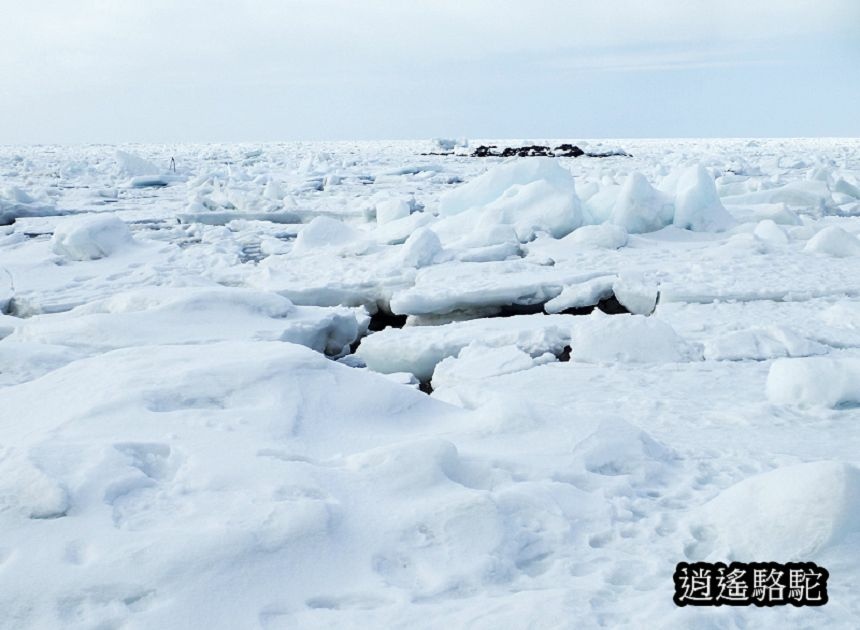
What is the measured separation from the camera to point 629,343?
13.8ft

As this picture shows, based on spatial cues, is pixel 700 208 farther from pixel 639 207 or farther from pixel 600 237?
pixel 600 237

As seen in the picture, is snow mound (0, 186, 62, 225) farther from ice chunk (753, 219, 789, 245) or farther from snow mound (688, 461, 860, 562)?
snow mound (688, 461, 860, 562)

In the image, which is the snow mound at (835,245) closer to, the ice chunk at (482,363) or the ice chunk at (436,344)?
the ice chunk at (436,344)

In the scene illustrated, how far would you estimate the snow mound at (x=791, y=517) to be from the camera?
1921mm

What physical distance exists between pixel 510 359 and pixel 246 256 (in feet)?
16.4

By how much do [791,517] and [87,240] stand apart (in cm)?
724

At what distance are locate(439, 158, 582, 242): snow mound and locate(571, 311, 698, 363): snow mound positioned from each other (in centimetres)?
407

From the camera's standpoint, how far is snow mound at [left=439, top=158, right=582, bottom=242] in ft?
27.9

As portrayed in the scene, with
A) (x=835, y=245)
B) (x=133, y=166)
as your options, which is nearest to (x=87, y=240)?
(x=835, y=245)

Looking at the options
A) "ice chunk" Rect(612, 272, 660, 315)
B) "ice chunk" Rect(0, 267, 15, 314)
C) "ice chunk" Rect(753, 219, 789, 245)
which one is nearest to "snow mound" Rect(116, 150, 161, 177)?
"ice chunk" Rect(0, 267, 15, 314)

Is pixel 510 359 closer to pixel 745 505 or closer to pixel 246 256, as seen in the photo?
pixel 745 505

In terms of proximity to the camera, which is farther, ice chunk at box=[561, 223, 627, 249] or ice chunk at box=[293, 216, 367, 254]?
ice chunk at box=[293, 216, 367, 254]

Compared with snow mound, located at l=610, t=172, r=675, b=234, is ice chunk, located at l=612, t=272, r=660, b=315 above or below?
below

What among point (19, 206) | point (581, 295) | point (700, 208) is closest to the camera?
point (581, 295)
